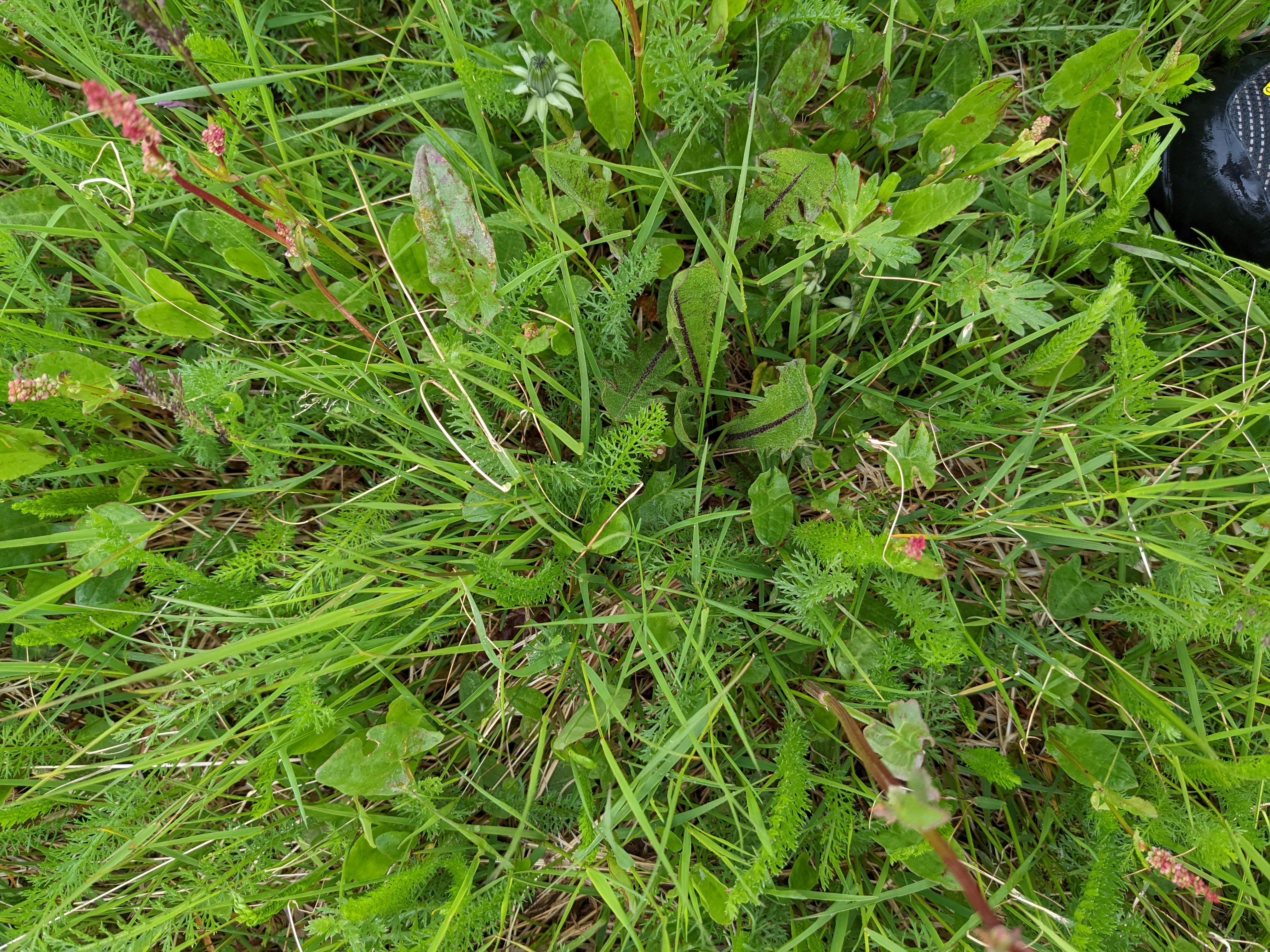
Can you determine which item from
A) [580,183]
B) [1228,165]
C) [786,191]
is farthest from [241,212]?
[1228,165]

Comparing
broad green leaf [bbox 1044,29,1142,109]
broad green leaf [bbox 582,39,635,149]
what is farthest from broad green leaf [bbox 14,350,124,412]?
broad green leaf [bbox 1044,29,1142,109]

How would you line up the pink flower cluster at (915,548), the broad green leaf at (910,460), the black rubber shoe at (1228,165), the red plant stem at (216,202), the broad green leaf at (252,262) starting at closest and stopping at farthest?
the red plant stem at (216,202) < the pink flower cluster at (915,548) < the broad green leaf at (910,460) < the broad green leaf at (252,262) < the black rubber shoe at (1228,165)

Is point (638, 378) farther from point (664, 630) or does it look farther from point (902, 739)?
point (902, 739)

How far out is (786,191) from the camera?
5.34ft

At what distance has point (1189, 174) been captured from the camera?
1.89 metres

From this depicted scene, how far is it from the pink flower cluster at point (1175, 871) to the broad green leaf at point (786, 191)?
1.35 m

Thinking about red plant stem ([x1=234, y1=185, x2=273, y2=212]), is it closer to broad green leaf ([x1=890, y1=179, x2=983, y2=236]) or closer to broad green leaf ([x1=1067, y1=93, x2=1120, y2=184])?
broad green leaf ([x1=890, y1=179, x2=983, y2=236])

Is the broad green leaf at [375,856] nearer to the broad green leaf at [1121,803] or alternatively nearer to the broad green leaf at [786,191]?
the broad green leaf at [1121,803]

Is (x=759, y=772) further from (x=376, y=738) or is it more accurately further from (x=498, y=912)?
(x=376, y=738)

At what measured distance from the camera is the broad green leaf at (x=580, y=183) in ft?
5.32

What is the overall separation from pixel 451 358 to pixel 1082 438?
142cm

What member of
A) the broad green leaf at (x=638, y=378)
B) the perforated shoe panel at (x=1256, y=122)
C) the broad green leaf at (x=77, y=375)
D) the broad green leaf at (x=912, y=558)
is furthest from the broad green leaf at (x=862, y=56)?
the broad green leaf at (x=77, y=375)

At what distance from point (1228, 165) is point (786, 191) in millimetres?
1206

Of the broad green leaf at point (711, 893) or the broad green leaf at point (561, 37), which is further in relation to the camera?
the broad green leaf at point (561, 37)
